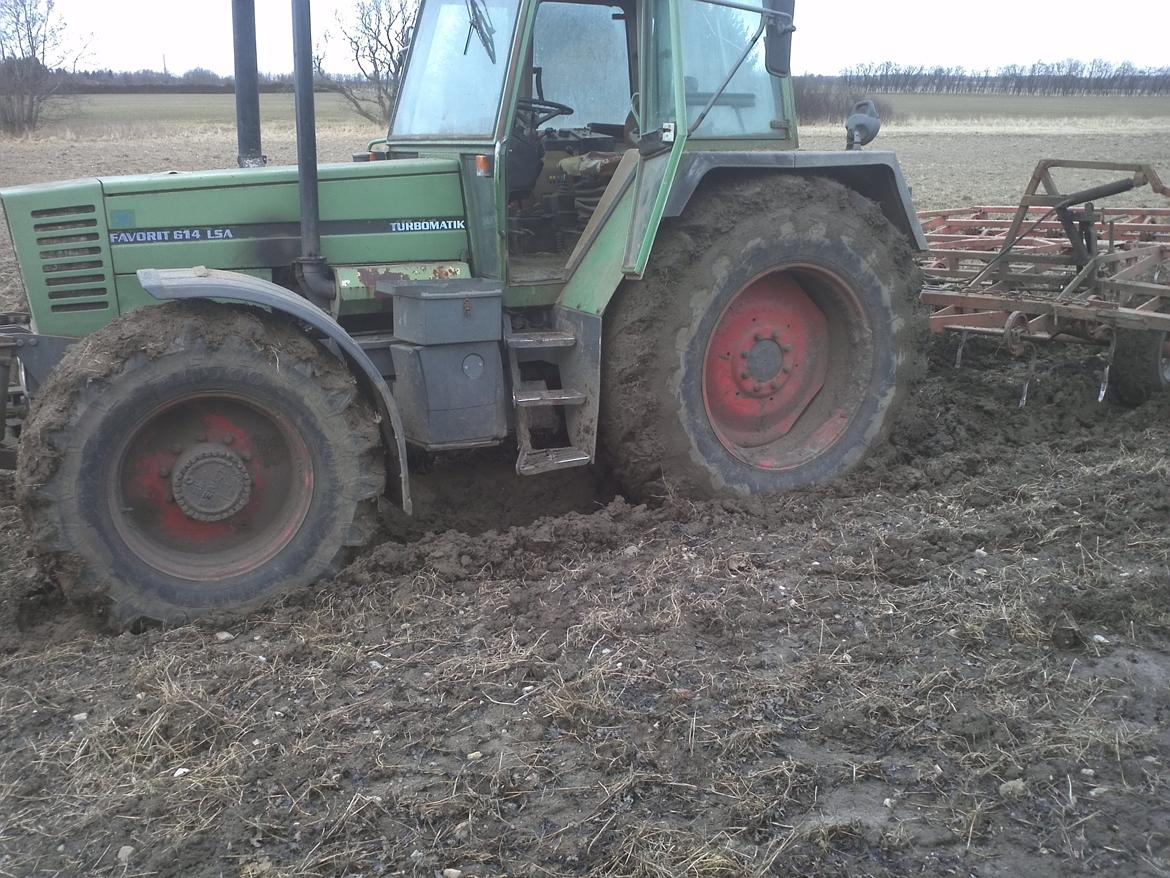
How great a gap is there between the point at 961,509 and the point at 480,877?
9.87 ft

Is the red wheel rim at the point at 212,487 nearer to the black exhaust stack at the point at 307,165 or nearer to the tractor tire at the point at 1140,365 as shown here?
the black exhaust stack at the point at 307,165

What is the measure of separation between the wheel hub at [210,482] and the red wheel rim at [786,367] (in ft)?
6.84

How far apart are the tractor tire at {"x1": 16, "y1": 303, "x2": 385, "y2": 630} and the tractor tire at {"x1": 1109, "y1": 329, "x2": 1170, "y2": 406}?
14.7 ft

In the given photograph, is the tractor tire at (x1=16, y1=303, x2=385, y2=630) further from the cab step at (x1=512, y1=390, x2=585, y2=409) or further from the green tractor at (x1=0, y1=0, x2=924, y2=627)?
the cab step at (x1=512, y1=390, x2=585, y2=409)

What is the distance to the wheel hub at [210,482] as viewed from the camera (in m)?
3.78

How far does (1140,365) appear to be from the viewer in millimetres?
5938

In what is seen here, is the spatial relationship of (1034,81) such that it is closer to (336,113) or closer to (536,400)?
(336,113)

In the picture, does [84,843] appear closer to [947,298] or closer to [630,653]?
[630,653]

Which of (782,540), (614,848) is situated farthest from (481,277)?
(614,848)

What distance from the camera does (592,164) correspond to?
15.5 ft

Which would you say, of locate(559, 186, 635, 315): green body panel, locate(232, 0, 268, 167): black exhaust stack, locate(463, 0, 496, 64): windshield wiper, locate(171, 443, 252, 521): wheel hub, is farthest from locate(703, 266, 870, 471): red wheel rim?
locate(232, 0, 268, 167): black exhaust stack

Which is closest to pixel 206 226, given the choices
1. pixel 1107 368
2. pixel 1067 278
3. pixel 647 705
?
pixel 647 705

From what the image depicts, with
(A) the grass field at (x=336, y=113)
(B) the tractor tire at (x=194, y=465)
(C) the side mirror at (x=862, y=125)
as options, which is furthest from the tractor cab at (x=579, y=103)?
(A) the grass field at (x=336, y=113)

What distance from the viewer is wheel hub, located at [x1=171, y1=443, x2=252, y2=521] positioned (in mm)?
3777
